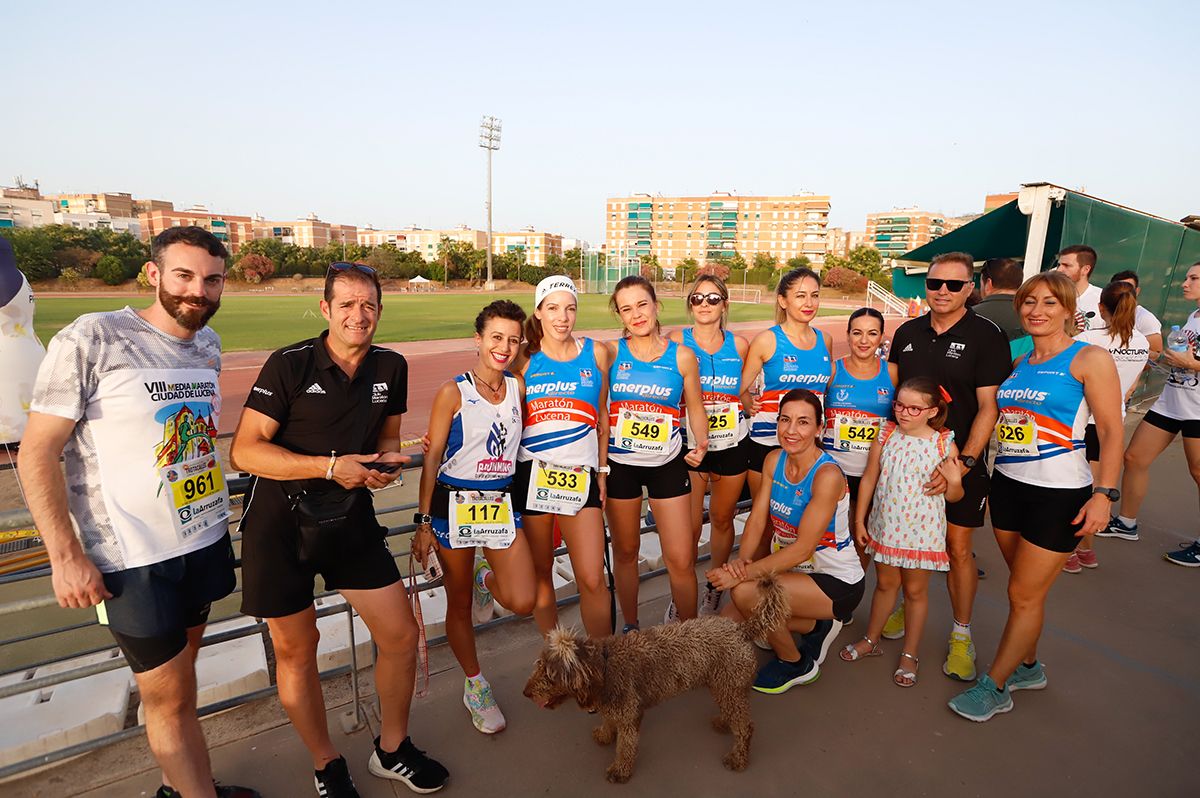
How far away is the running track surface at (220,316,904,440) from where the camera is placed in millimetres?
12477

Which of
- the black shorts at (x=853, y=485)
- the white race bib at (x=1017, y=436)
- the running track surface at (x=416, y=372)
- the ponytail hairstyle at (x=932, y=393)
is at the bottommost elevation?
the running track surface at (x=416, y=372)

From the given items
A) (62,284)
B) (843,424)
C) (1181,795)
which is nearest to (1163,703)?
(1181,795)

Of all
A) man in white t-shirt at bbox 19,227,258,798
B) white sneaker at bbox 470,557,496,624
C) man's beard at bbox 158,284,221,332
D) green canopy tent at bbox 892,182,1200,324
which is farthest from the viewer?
green canopy tent at bbox 892,182,1200,324

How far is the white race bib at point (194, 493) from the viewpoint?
2.01m

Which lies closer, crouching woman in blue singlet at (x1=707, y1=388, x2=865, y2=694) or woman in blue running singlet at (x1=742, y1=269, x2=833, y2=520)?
crouching woman in blue singlet at (x1=707, y1=388, x2=865, y2=694)

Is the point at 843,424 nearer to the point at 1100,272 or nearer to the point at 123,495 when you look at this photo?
the point at 123,495

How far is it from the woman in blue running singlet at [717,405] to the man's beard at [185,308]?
7.73 ft

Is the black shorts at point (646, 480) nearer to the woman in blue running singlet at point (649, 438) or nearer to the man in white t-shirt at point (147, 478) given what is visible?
the woman in blue running singlet at point (649, 438)

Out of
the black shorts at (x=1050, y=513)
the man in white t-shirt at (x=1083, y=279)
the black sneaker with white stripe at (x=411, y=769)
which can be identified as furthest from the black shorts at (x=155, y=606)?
the man in white t-shirt at (x=1083, y=279)

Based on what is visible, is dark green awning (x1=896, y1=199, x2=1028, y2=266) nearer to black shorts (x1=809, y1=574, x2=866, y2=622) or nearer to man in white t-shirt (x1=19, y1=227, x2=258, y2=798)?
black shorts (x1=809, y1=574, x2=866, y2=622)

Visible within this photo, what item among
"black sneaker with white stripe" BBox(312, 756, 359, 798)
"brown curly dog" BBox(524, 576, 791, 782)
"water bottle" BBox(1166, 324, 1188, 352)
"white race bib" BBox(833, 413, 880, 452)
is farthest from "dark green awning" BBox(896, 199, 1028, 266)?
"black sneaker with white stripe" BBox(312, 756, 359, 798)

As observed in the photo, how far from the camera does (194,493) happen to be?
2088mm

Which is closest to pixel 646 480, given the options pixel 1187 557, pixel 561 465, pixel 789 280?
pixel 561 465

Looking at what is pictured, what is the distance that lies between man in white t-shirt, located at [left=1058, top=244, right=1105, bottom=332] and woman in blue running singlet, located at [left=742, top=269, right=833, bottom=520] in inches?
86.7
